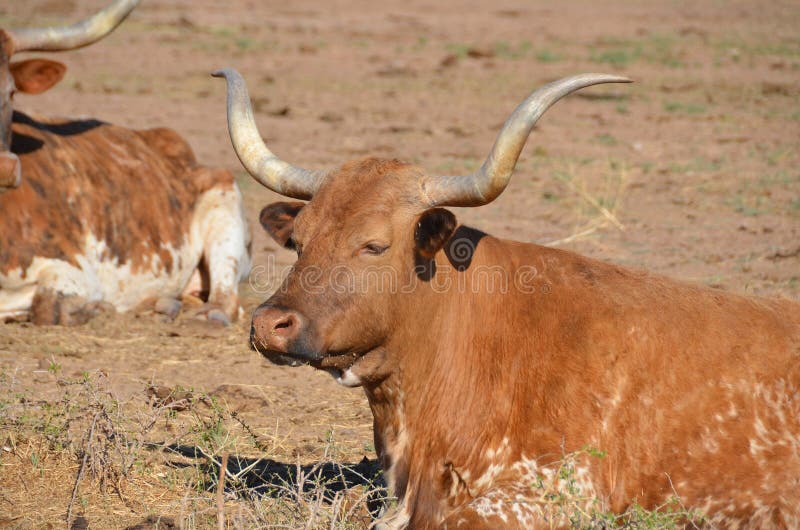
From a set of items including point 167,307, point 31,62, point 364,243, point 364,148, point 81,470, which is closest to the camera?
point 364,243

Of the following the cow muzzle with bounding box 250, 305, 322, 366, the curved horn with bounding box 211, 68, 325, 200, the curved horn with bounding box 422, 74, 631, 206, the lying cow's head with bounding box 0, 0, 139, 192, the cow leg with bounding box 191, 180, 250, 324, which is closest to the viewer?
the cow muzzle with bounding box 250, 305, 322, 366

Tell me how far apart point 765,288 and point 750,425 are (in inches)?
173

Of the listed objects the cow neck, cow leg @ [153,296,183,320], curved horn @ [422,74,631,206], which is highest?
curved horn @ [422,74,631,206]

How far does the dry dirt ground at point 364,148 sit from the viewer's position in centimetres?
600

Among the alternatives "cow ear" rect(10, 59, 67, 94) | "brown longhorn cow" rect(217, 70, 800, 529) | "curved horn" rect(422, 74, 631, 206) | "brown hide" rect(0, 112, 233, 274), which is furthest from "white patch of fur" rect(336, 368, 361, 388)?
"cow ear" rect(10, 59, 67, 94)

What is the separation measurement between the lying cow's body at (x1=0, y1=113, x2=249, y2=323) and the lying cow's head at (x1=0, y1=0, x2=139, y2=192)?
0.30m

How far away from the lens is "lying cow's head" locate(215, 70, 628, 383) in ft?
15.5

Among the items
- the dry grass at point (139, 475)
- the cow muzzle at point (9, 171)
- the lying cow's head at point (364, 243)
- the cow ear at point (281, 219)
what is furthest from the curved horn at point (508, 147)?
the cow muzzle at point (9, 171)

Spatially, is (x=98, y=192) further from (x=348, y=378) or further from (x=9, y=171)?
(x=348, y=378)

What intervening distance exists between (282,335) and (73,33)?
660cm

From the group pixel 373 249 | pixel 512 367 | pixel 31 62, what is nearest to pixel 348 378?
pixel 373 249

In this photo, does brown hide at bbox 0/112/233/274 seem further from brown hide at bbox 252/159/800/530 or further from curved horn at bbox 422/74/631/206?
curved horn at bbox 422/74/631/206

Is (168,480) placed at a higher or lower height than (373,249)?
lower

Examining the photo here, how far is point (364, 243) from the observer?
491 centimetres
